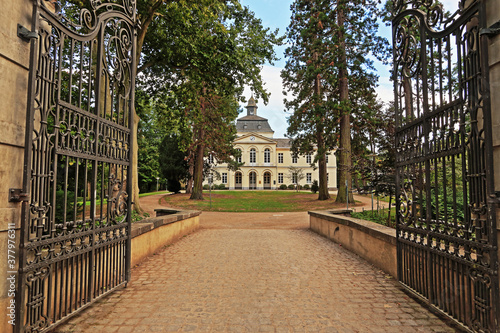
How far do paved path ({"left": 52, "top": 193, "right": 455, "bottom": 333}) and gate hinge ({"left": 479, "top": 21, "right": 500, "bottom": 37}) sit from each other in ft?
9.05

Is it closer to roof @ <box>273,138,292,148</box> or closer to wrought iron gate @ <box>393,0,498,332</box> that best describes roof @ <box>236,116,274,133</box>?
roof @ <box>273,138,292,148</box>

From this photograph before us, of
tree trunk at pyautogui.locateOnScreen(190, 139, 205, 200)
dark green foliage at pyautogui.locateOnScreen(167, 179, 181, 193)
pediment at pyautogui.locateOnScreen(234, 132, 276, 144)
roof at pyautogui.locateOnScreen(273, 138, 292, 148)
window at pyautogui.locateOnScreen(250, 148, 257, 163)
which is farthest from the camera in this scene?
roof at pyautogui.locateOnScreen(273, 138, 292, 148)

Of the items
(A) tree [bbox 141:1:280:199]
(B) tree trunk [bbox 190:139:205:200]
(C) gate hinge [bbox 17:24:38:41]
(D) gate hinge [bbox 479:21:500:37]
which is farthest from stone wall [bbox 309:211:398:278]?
(B) tree trunk [bbox 190:139:205:200]

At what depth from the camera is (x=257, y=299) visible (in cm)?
375

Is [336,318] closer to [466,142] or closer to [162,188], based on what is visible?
[466,142]

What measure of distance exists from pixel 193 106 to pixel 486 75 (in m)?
11.1

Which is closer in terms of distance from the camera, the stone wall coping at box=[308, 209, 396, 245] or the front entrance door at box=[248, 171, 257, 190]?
the stone wall coping at box=[308, 209, 396, 245]

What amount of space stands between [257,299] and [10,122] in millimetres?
3145

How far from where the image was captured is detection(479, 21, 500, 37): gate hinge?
2.57m

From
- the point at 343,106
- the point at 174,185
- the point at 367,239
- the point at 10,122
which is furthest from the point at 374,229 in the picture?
the point at 174,185

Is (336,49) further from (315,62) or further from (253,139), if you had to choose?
(253,139)

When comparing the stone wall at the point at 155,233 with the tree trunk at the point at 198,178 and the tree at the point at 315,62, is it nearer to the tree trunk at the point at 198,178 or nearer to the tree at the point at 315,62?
the tree at the point at 315,62

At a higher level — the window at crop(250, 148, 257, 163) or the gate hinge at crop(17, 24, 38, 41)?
the window at crop(250, 148, 257, 163)

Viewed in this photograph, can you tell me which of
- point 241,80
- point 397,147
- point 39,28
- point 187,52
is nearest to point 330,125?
point 241,80
